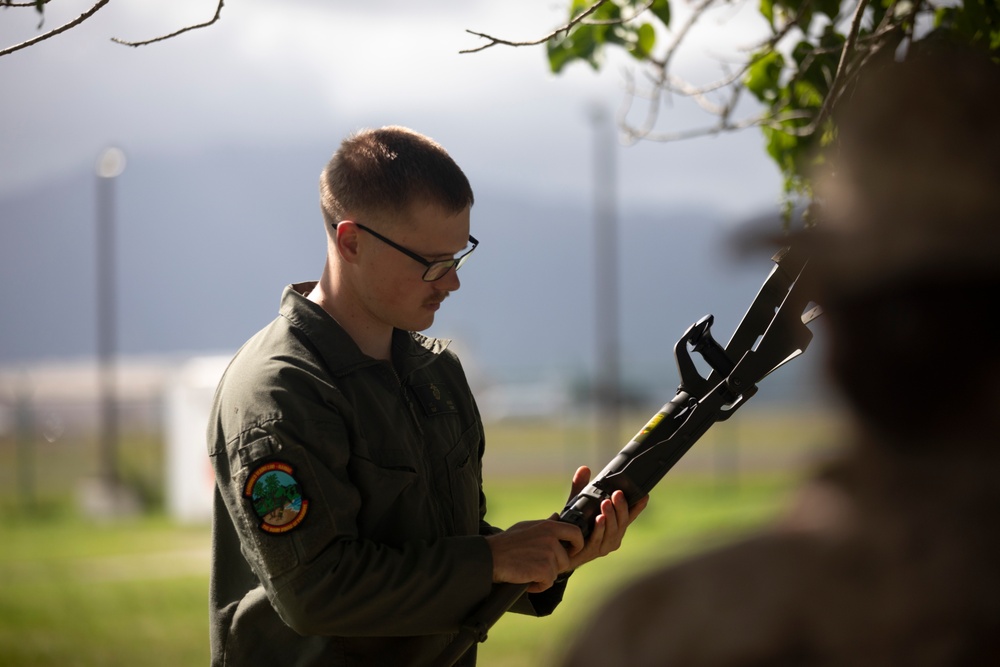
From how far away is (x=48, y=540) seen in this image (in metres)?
15.8

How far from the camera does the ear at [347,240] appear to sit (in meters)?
2.41

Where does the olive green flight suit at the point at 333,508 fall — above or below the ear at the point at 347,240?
below

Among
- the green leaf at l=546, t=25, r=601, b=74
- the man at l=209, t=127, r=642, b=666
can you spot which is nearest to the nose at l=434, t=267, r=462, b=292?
the man at l=209, t=127, r=642, b=666

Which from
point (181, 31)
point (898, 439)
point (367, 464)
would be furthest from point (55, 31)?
point (898, 439)

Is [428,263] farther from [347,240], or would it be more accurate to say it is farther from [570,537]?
[570,537]

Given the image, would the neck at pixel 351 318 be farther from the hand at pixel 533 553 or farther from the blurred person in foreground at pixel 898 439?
the blurred person in foreground at pixel 898 439

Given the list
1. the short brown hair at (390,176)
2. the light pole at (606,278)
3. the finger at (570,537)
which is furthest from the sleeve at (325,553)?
the light pole at (606,278)

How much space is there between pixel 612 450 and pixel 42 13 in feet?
63.2

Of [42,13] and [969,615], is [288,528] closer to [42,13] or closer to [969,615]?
[42,13]

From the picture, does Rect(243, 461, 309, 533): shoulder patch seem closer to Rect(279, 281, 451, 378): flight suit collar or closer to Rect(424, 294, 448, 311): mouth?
Rect(279, 281, 451, 378): flight suit collar

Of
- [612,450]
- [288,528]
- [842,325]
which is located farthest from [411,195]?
[612,450]

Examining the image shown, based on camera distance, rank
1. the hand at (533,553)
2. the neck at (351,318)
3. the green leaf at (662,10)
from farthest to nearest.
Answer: the green leaf at (662,10) → the neck at (351,318) → the hand at (533,553)

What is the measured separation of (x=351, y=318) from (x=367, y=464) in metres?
0.37

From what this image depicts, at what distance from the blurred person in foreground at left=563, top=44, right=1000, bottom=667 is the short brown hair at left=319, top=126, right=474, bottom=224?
152 cm
